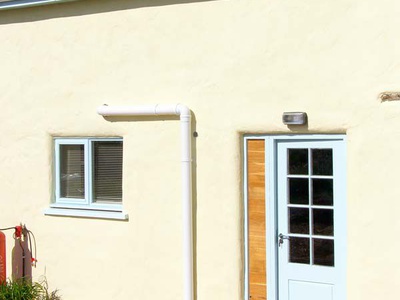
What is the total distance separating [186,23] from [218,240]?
8.73 feet

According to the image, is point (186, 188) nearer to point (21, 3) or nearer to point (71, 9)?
point (71, 9)

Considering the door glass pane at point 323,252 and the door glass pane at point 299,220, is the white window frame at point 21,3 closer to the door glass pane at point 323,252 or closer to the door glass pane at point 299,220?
the door glass pane at point 299,220

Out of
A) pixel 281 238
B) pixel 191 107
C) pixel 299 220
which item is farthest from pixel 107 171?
pixel 299 220

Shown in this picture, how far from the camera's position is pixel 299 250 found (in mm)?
6988

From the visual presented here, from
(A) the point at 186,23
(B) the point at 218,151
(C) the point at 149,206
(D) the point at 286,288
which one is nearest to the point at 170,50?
(A) the point at 186,23

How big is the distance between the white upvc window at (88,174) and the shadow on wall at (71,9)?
169 cm

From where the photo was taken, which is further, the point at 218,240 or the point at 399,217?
the point at 218,240

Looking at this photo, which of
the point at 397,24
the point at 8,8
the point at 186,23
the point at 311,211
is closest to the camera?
the point at 397,24

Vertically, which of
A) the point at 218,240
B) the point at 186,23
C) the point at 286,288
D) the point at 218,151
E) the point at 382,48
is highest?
the point at 186,23

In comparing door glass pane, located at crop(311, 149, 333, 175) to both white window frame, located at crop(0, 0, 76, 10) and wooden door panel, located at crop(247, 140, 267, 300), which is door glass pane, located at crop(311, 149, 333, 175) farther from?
white window frame, located at crop(0, 0, 76, 10)

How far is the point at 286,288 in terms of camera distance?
7.03m

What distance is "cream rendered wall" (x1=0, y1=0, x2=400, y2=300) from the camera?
6441 mm

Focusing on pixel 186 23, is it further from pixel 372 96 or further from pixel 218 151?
pixel 372 96

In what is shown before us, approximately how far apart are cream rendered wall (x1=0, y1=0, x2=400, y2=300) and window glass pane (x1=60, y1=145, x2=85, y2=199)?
0.19m
